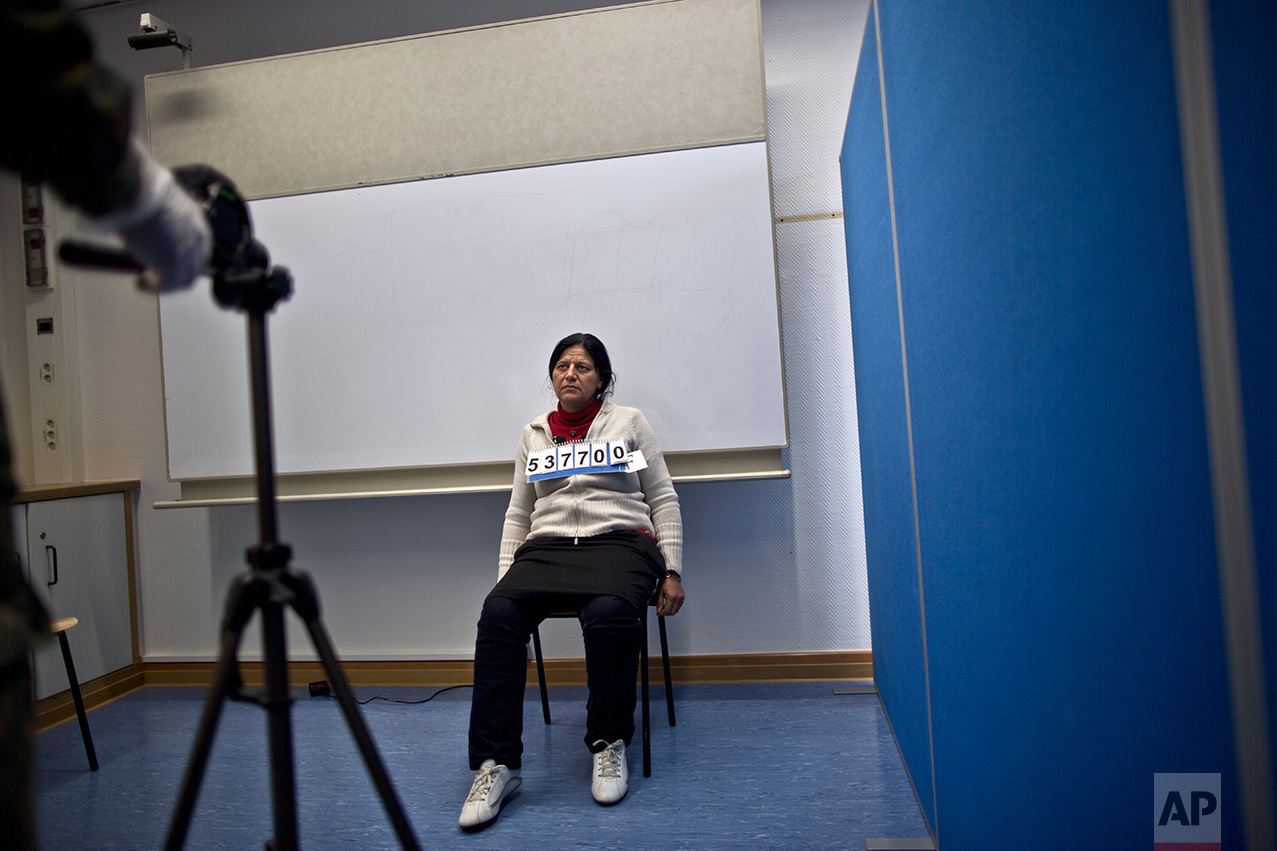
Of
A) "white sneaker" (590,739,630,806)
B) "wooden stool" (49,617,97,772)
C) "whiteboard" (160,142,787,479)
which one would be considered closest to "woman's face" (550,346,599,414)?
"whiteboard" (160,142,787,479)

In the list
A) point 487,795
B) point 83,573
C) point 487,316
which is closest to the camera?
point 487,795

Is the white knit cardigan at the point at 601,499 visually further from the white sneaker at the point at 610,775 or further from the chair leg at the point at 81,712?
the chair leg at the point at 81,712

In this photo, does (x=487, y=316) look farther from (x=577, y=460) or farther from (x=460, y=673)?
(x=460, y=673)

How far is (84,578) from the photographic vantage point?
Answer: 253 centimetres

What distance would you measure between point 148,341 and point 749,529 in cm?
243

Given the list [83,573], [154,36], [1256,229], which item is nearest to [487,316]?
[154,36]

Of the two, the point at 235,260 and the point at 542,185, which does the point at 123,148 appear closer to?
the point at 235,260

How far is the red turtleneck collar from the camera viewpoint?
2.05m

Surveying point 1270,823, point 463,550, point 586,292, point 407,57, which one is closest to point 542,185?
point 586,292

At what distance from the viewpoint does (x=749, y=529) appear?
243 cm
